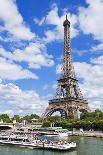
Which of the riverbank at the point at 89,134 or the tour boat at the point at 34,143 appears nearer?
the tour boat at the point at 34,143

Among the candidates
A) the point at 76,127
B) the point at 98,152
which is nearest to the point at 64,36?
the point at 76,127

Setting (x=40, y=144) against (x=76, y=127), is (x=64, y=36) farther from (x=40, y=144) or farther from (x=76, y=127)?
(x=40, y=144)

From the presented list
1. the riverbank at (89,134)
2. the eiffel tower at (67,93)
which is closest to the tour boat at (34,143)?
the riverbank at (89,134)

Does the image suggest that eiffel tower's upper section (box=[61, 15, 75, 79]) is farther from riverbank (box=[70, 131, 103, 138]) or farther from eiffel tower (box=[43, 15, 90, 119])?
riverbank (box=[70, 131, 103, 138])

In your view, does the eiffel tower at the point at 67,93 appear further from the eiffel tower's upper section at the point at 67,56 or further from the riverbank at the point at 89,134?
the riverbank at the point at 89,134

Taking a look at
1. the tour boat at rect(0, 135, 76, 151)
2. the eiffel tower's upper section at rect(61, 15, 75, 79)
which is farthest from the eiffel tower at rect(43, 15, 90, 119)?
the tour boat at rect(0, 135, 76, 151)

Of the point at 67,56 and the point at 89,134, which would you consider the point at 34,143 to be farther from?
the point at 67,56

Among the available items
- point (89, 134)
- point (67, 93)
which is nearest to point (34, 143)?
point (89, 134)

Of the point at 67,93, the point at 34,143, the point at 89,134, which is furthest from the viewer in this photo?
the point at 67,93
